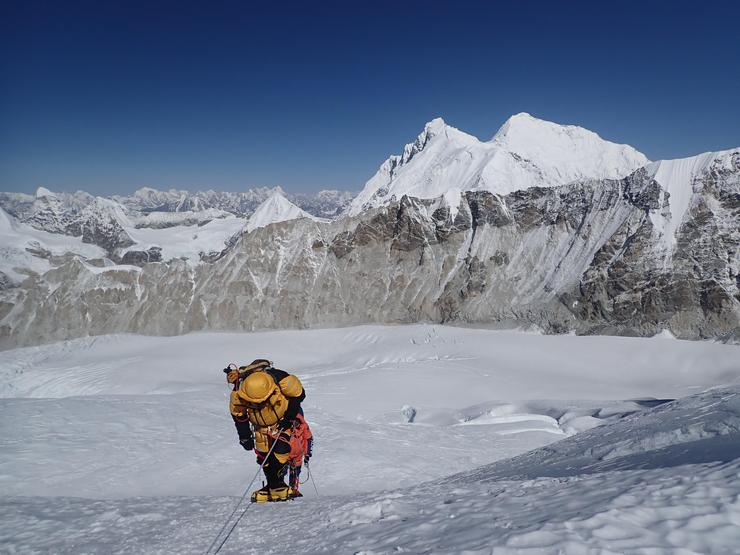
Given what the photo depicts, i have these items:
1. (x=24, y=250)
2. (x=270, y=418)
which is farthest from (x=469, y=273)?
→ (x=24, y=250)

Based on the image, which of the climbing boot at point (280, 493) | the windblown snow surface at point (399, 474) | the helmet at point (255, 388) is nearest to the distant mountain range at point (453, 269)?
the windblown snow surface at point (399, 474)

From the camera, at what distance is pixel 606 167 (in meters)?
157

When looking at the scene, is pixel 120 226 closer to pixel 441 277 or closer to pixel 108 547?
pixel 441 277

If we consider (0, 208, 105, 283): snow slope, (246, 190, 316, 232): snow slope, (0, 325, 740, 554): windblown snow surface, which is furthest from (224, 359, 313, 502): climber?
(246, 190, 316, 232): snow slope

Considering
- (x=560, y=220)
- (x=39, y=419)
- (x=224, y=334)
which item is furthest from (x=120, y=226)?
(x=39, y=419)

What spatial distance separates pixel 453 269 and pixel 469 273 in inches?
→ 138

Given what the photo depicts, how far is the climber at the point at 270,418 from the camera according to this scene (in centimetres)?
704

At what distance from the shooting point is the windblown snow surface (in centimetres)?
370

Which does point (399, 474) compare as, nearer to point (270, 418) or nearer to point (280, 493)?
point (280, 493)

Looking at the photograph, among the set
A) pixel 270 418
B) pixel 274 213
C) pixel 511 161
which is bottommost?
pixel 270 418

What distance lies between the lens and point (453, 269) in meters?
75.4

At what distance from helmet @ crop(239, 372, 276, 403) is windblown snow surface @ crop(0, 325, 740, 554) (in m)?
1.66

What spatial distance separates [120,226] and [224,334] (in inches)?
3057

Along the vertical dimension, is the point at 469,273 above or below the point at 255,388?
above
